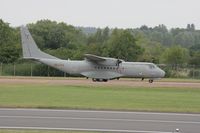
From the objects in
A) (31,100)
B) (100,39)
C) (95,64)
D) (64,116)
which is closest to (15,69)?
(95,64)

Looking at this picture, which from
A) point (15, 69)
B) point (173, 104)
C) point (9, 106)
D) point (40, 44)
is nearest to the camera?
point (9, 106)

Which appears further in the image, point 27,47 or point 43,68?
point 43,68

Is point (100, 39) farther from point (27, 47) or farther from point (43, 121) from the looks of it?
point (43, 121)

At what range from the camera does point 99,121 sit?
18.5 m

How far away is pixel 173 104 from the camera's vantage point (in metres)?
26.9

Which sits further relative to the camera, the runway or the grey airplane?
the grey airplane

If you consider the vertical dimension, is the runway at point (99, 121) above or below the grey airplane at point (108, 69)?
below

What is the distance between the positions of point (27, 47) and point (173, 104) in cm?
3633

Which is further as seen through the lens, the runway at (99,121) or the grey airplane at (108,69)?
the grey airplane at (108,69)

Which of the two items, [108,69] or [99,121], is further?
[108,69]

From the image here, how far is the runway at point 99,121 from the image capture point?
16.6 m

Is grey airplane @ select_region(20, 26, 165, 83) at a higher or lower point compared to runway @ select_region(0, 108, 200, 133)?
higher

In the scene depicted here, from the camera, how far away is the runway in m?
16.6

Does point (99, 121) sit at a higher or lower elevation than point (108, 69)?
lower
